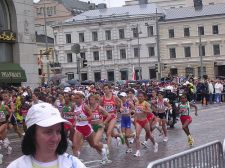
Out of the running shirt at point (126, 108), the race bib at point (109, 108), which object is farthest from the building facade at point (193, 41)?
the race bib at point (109, 108)

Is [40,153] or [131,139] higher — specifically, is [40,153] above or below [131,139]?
above

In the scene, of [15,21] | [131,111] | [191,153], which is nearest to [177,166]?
[191,153]

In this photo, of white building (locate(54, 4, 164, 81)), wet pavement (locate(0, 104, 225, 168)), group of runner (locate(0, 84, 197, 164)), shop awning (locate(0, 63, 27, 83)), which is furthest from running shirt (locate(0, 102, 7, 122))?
white building (locate(54, 4, 164, 81))

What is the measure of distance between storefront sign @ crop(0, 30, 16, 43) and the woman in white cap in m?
31.2

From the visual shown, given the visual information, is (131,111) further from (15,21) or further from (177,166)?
(15,21)

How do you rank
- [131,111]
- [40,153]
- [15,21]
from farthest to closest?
[15,21] < [131,111] < [40,153]

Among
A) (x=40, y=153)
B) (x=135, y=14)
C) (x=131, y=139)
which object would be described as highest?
(x=135, y=14)

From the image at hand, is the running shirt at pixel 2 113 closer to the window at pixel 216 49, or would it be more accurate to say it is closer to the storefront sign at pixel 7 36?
the storefront sign at pixel 7 36

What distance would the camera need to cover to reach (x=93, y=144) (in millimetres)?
13227

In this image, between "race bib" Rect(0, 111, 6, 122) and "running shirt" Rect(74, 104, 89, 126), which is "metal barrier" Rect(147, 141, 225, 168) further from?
"race bib" Rect(0, 111, 6, 122)

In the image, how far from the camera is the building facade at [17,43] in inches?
→ 1377

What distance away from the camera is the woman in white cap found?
364cm

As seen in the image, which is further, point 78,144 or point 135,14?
point 135,14

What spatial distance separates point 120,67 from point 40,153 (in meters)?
81.7
